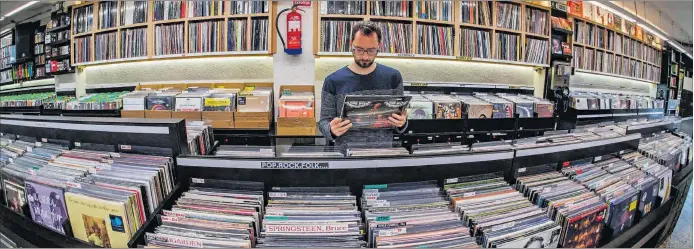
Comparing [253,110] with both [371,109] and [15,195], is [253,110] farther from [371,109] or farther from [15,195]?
[371,109]

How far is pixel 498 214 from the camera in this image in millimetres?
751

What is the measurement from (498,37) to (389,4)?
1.18 metres

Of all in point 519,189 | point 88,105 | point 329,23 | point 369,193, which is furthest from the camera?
point 329,23

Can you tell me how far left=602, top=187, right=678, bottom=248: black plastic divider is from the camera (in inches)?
37.3

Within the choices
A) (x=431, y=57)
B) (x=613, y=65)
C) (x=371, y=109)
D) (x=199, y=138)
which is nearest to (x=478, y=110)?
(x=431, y=57)

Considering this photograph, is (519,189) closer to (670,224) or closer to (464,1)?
(670,224)

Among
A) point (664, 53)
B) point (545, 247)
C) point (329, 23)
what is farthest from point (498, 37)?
point (545, 247)

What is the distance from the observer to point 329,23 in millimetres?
2246

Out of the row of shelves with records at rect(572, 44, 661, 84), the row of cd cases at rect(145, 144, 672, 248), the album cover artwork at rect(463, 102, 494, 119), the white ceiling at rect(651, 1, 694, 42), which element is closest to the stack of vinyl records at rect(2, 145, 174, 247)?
the row of cd cases at rect(145, 144, 672, 248)

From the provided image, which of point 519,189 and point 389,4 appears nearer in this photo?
point 519,189

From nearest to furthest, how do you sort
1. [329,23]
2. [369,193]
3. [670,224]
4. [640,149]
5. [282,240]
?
[282,240] → [369,193] → [670,224] → [640,149] → [329,23]

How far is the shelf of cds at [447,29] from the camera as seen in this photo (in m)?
2.23

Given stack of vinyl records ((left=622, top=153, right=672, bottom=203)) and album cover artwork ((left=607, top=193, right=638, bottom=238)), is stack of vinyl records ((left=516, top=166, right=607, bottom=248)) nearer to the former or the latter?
album cover artwork ((left=607, top=193, right=638, bottom=238))

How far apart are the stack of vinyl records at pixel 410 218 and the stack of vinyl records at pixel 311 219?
0.05 meters
